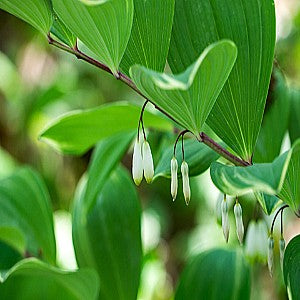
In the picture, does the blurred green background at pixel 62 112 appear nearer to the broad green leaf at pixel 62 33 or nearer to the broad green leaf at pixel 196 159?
the broad green leaf at pixel 196 159

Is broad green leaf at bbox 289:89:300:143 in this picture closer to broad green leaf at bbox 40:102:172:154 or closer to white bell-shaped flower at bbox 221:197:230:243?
broad green leaf at bbox 40:102:172:154

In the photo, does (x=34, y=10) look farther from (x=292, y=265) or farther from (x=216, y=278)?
(x=216, y=278)

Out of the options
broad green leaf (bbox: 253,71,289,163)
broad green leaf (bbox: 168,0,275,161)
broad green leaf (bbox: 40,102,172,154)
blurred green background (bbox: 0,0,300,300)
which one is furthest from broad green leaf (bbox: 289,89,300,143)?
blurred green background (bbox: 0,0,300,300)

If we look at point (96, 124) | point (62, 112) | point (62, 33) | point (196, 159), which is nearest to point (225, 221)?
point (196, 159)

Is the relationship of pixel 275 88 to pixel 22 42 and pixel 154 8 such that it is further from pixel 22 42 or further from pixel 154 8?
pixel 22 42

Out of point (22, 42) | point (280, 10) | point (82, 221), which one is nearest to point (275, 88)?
point (82, 221)
